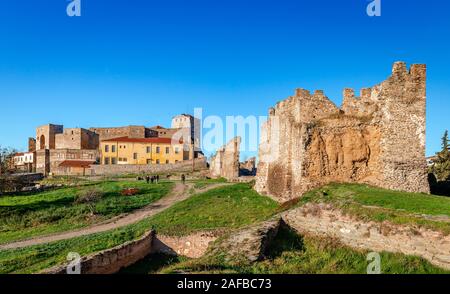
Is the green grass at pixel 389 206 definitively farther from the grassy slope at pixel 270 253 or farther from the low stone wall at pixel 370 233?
the low stone wall at pixel 370 233

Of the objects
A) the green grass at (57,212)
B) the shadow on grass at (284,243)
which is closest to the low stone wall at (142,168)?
the green grass at (57,212)

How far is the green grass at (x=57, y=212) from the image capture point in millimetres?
22156

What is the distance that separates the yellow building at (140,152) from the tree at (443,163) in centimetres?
→ 4054

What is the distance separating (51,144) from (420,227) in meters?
75.7

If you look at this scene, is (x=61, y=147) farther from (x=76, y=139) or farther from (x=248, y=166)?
(x=248, y=166)

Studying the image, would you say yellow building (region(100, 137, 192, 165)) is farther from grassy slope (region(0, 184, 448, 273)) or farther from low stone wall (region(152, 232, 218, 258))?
low stone wall (region(152, 232, 218, 258))

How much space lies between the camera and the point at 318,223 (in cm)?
1337

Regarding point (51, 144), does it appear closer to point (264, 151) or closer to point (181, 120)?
point (181, 120)

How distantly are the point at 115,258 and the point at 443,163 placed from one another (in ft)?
81.0

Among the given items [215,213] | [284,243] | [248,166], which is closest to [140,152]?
[248,166]

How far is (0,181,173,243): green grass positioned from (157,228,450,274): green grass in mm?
13704
